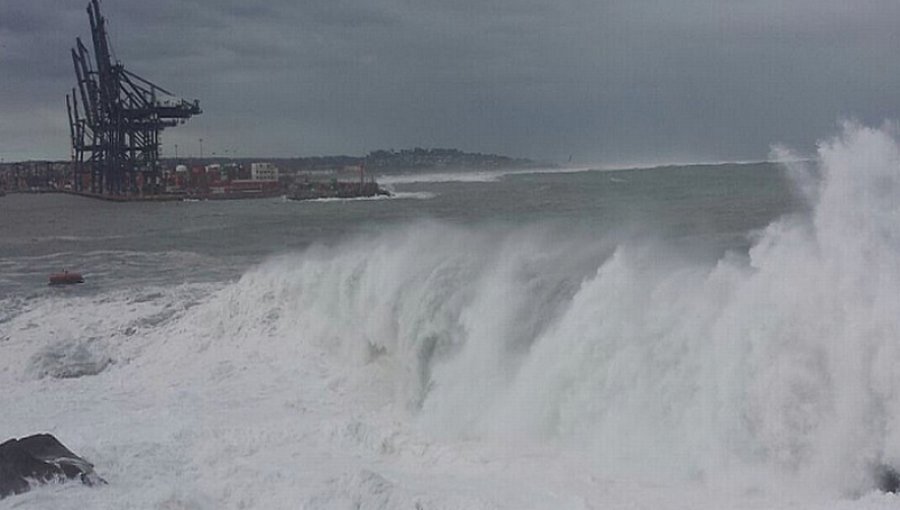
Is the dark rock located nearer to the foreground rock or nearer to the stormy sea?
the stormy sea

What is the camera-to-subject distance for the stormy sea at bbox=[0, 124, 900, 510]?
1004 cm

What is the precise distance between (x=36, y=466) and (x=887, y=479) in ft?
31.2

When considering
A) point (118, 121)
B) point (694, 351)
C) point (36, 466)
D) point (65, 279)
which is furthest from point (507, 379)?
point (118, 121)

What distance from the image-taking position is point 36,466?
425 inches

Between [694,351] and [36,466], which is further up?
[694,351]

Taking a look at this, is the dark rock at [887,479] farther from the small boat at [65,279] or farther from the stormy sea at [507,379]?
the small boat at [65,279]

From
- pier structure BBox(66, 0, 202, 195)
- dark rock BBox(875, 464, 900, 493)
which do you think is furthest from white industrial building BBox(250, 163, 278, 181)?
dark rock BBox(875, 464, 900, 493)

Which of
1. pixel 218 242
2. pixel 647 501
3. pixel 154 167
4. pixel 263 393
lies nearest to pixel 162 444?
pixel 263 393

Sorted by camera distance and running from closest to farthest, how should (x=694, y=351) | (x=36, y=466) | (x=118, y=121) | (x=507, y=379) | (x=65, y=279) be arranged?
(x=36, y=466)
(x=694, y=351)
(x=507, y=379)
(x=65, y=279)
(x=118, y=121)

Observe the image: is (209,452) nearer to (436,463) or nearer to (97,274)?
(436,463)

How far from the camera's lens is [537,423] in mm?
12328

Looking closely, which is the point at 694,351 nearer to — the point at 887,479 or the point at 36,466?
the point at 887,479

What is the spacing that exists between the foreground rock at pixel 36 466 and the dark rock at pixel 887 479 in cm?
873

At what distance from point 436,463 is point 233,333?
910 cm
